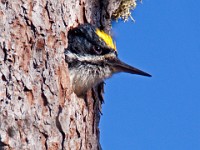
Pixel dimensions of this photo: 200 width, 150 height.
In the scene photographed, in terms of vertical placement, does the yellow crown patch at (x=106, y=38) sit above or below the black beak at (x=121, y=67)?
above

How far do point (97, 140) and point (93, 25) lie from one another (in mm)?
770

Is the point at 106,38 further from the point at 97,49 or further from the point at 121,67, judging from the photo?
the point at 121,67

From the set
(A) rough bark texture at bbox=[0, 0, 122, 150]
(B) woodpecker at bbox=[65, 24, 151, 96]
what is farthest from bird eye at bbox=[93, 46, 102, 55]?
(A) rough bark texture at bbox=[0, 0, 122, 150]

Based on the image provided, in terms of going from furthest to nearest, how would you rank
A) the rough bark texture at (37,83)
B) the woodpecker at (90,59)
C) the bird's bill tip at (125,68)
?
the bird's bill tip at (125,68) → the woodpecker at (90,59) → the rough bark texture at (37,83)

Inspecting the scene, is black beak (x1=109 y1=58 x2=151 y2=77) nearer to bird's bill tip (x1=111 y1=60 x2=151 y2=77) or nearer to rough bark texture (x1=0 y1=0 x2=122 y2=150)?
bird's bill tip (x1=111 y1=60 x2=151 y2=77)

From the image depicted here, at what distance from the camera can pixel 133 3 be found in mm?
6508

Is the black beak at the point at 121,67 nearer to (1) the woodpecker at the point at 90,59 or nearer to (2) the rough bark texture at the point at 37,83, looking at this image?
(1) the woodpecker at the point at 90,59

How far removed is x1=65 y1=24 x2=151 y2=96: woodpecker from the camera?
14.7 ft

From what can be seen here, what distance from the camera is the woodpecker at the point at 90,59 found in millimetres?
4473

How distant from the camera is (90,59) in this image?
4668 mm

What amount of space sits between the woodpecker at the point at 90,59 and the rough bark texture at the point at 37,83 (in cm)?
14

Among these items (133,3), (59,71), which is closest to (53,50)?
(59,71)

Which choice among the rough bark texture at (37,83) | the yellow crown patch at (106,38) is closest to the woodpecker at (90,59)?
the yellow crown patch at (106,38)

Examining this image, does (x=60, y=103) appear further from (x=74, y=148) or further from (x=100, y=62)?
(x=100, y=62)
